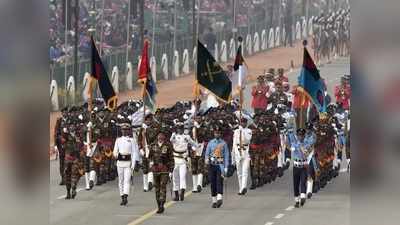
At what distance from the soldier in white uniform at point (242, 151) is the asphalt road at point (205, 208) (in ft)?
0.99

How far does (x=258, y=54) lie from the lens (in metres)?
52.1

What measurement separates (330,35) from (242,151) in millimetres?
30675

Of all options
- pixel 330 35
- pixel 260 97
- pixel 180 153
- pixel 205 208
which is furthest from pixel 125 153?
pixel 330 35

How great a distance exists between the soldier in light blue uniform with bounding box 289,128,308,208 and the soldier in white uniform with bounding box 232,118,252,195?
1.78 metres

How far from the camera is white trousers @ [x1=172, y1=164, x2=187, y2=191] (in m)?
21.3

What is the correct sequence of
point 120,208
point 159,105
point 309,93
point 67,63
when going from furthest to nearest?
point 159,105
point 67,63
point 120,208
point 309,93

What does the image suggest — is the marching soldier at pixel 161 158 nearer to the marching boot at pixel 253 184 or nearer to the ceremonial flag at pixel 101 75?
the ceremonial flag at pixel 101 75

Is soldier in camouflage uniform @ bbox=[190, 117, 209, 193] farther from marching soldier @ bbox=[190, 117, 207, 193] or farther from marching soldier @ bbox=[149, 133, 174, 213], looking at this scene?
marching soldier @ bbox=[149, 133, 174, 213]

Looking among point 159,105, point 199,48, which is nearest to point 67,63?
Result: point 159,105

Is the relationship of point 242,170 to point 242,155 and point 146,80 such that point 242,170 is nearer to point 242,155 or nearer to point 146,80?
point 242,155
